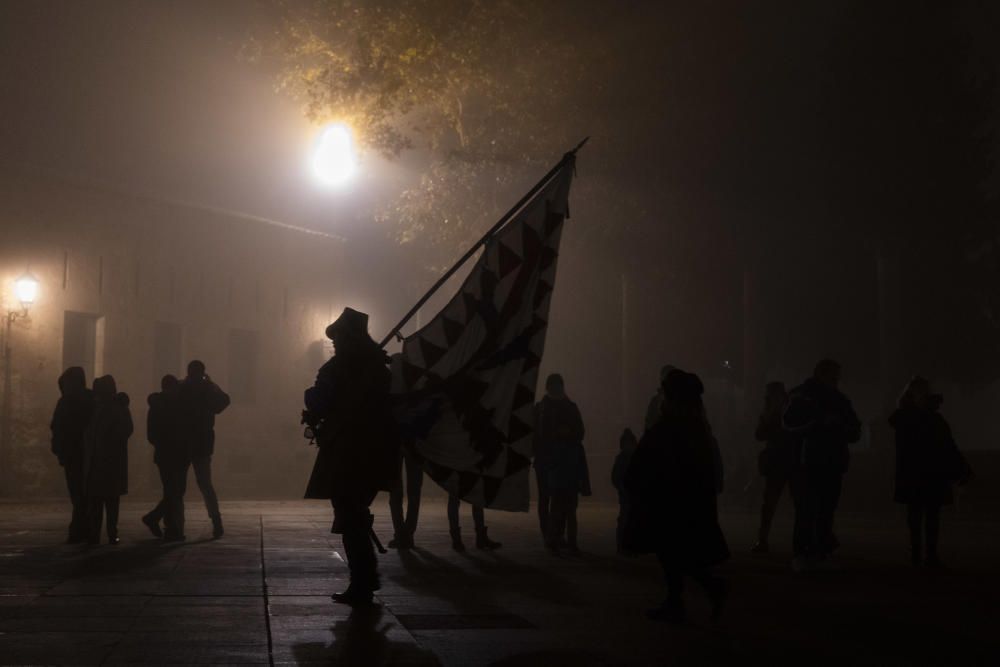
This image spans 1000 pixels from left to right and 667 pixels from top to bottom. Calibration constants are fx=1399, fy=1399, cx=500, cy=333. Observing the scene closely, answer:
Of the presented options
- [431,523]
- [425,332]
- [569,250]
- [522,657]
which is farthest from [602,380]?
[522,657]

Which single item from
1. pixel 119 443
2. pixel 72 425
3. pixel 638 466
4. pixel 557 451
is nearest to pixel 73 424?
pixel 72 425

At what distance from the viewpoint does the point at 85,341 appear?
3350 cm

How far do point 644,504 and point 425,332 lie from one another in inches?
94.7

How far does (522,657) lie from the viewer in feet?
23.3

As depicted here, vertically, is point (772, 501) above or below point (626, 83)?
below

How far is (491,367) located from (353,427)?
1.26m

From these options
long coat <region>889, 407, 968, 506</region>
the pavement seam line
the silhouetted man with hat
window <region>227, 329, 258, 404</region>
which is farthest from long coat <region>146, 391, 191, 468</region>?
window <region>227, 329, 258, 404</region>

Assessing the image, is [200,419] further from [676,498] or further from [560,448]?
[676,498]

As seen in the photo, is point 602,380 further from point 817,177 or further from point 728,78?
point 728,78

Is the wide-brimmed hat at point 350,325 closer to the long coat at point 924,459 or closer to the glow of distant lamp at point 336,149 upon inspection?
the long coat at point 924,459

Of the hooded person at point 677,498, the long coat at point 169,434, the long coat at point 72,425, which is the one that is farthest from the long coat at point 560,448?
the long coat at point 72,425

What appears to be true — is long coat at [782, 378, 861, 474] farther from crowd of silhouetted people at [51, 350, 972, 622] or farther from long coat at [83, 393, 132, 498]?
long coat at [83, 393, 132, 498]

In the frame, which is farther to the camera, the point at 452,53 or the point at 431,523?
the point at 452,53

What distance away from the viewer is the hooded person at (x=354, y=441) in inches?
360
